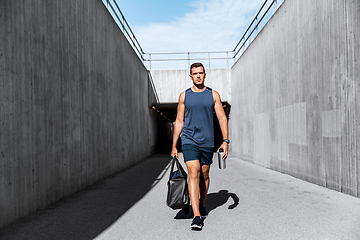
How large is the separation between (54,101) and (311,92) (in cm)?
554

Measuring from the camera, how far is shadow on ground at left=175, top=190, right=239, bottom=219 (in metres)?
4.32

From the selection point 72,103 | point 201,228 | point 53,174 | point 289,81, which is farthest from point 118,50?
point 201,228

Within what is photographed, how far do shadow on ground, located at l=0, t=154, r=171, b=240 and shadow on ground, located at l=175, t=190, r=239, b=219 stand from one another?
0.92 meters

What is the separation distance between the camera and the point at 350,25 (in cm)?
552

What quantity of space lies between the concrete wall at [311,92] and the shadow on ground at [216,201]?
215 centimetres

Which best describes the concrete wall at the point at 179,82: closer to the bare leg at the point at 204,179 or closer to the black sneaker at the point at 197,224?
the bare leg at the point at 204,179

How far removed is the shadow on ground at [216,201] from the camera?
14.2 feet

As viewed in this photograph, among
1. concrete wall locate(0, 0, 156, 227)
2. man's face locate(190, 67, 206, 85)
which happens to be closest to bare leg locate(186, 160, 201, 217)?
man's face locate(190, 67, 206, 85)

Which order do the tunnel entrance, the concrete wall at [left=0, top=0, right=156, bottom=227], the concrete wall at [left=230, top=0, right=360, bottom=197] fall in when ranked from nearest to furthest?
the concrete wall at [left=0, top=0, right=156, bottom=227] < the concrete wall at [left=230, top=0, right=360, bottom=197] < the tunnel entrance

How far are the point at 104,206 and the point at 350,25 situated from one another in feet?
17.5

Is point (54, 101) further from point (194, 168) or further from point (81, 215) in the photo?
point (194, 168)

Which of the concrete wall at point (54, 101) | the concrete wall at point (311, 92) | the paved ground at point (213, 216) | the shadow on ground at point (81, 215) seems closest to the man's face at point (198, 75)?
the paved ground at point (213, 216)

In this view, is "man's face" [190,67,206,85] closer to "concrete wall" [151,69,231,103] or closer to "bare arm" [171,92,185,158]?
"bare arm" [171,92,185,158]

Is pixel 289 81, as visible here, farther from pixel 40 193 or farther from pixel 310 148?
pixel 40 193
